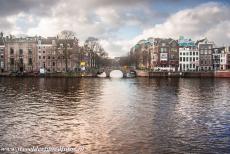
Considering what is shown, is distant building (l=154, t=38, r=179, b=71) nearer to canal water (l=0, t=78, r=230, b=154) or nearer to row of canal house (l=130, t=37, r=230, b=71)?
row of canal house (l=130, t=37, r=230, b=71)

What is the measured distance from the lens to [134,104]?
1838 inches

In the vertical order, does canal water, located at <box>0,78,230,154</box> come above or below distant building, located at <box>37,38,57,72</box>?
below

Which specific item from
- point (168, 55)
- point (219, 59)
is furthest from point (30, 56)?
point (219, 59)

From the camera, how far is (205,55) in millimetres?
170750

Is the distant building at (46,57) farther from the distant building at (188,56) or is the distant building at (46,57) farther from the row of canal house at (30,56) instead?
the distant building at (188,56)

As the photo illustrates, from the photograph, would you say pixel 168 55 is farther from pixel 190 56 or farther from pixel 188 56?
pixel 190 56

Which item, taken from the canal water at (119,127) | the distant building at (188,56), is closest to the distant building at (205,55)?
the distant building at (188,56)

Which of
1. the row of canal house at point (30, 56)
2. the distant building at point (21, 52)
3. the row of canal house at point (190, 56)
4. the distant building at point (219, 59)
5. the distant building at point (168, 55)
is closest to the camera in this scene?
the row of canal house at point (30, 56)

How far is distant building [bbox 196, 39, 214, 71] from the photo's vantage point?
170 metres

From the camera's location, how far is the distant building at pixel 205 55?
17050 centimetres

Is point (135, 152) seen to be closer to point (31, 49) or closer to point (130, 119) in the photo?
point (130, 119)

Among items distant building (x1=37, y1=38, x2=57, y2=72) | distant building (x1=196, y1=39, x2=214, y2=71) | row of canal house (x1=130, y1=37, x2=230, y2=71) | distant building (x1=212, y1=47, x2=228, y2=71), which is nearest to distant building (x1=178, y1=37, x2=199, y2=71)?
row of canal house (x1=130, y1=37, x2=230, y2=71)

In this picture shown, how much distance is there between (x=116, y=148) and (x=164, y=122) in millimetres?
10027

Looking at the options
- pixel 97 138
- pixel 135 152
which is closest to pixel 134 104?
pixel 97 138
